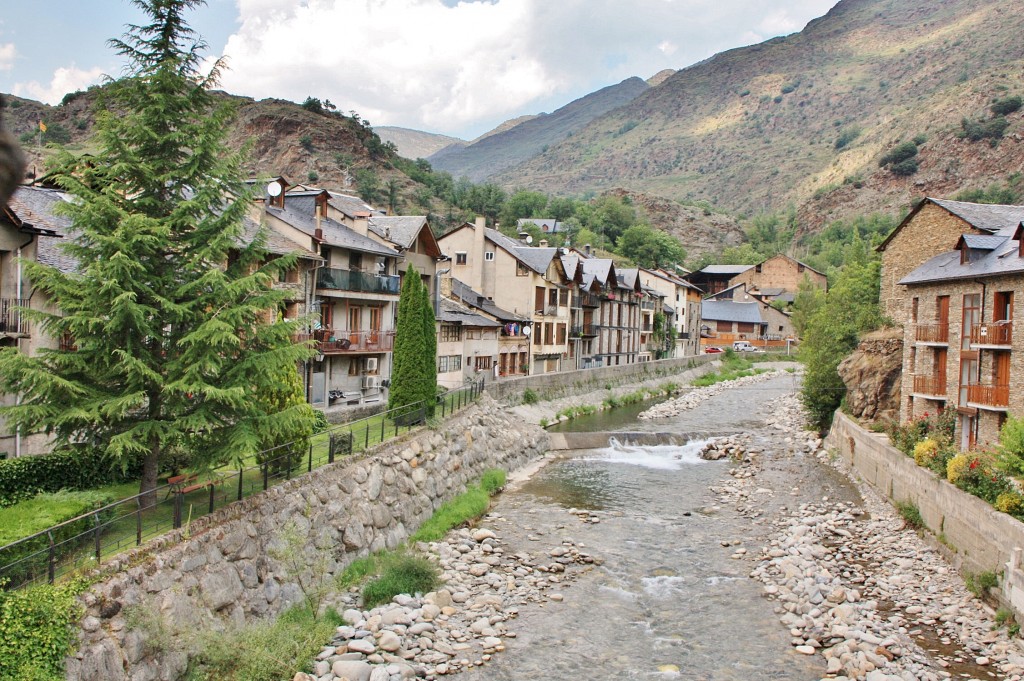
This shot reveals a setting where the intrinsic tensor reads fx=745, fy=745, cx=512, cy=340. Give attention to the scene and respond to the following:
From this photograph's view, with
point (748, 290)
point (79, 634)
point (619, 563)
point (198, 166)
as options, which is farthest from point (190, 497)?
point (748, 290)

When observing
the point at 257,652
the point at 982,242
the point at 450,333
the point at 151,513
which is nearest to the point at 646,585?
the point at 257,652

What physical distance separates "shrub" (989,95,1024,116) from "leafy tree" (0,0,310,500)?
→ 15284cm

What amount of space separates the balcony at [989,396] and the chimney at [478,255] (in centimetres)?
3643

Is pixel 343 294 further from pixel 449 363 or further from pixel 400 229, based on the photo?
pixel 449 363

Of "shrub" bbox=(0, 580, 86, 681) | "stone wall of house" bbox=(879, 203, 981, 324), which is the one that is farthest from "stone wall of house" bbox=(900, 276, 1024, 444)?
"shrub" bbox=(0, 580, 86, 681)

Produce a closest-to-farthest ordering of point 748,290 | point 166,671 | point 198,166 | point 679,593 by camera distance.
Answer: point 166,671, point 198,166, point 679,593, point 748,290

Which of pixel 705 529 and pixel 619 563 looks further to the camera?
pixel 705 529

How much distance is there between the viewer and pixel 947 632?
1717 cm

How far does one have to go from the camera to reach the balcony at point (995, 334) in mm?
23578

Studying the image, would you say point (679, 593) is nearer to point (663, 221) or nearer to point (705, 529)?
point (705, 529)

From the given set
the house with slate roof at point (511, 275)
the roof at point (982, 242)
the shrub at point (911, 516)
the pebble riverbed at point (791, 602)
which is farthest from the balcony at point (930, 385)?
the house with slate roof at point (511, 275)

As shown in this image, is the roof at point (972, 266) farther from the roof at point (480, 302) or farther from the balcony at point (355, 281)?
the roof at point (480, 302)

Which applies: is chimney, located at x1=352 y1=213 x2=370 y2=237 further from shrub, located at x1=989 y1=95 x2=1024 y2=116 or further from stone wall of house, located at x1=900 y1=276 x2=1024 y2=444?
shrub, located at x1=989 y1=95 x2=1024 y2=116

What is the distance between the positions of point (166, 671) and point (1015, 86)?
6713 inches
